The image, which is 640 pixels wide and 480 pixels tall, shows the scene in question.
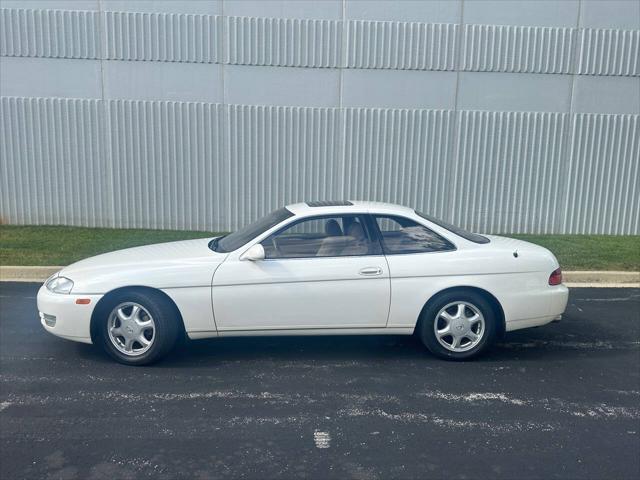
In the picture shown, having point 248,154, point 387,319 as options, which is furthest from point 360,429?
point 248,154


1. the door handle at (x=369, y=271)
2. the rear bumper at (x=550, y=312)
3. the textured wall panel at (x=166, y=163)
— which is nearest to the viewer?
the door handle at (x=369, y=271)

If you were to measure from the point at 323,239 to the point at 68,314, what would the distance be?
2.25 m

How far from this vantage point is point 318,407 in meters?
4.28

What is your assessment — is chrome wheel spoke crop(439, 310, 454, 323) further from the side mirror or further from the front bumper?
the front bumper

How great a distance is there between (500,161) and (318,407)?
865 cm

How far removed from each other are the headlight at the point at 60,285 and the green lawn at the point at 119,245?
3620 mm

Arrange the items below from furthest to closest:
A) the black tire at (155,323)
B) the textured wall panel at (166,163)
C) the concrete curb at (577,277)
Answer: the textured wall panel at (166,163) < the concrete curb at (577,277) < the black tire at (155,323)

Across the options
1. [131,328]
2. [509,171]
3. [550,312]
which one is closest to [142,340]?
[131,328]

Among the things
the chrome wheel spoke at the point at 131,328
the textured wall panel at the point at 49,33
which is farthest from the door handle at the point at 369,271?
the textured wall panel at the point at 49,33

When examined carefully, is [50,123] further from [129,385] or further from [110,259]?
[129,385]

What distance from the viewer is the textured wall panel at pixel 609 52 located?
1121 cm

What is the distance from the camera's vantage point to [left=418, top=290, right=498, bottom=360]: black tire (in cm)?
510

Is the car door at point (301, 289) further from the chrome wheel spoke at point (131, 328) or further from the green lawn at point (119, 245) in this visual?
the green lawn at point (119, 245)

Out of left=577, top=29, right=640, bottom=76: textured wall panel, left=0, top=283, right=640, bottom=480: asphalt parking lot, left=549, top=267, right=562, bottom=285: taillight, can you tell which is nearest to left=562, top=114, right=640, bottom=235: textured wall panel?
left=577, top=29, right=640, bottom=76: textured wall panel
